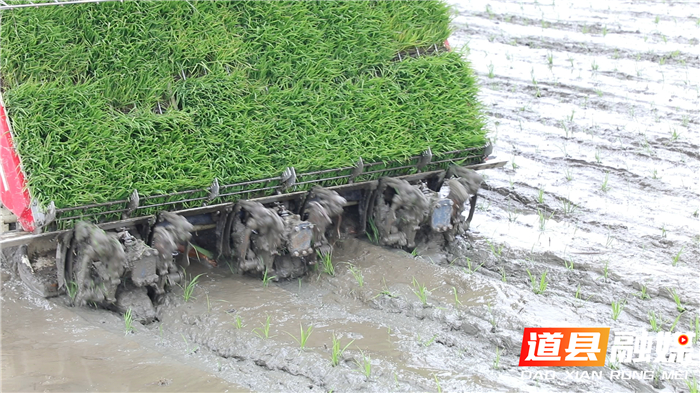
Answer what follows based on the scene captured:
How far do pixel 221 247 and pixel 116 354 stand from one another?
114cm

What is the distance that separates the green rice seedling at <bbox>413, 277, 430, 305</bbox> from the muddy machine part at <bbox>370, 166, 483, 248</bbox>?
1.74 ft

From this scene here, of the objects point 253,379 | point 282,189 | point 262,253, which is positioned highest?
point 282,189

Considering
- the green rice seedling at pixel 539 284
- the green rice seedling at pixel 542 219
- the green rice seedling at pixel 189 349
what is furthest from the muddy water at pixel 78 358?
the green rice seedling at pixel 542 219

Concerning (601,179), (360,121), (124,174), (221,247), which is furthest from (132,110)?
(601,179)

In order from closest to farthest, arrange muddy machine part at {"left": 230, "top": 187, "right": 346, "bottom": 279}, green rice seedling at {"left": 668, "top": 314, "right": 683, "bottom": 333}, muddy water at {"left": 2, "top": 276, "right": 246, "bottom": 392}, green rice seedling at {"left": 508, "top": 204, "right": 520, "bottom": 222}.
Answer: muddy water at {"left": 2, "top": 276, "right": 246, "bottom": 392}
green rice seedling at {"left": 668, "top": 314, "right": 683, "bottom": 333}
muddy machine part at {"left": 230, "top": 187, "right": 346, "bottom": 279}
green rice seedling at {"left": 508, "top": 204, "right": 520, "bottom": 222}

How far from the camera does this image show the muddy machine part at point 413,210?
533 cm

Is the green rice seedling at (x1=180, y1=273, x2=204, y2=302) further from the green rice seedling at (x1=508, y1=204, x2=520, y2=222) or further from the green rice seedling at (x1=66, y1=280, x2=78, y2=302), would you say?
the green rice seedling at (x1=508, y1=204, x2=520, y2=222)

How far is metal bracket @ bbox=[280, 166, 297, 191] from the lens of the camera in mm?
4996

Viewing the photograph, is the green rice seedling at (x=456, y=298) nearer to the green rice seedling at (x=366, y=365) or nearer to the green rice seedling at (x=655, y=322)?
the green rice seedling at (x=366, y=365)

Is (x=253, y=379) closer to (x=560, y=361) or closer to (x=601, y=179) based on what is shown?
(x=560, y=361)

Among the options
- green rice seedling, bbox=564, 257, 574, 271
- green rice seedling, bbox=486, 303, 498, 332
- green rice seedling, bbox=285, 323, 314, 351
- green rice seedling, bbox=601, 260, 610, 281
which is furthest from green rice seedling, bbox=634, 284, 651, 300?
green rice seedling, bbox=285, 323, 314, 351

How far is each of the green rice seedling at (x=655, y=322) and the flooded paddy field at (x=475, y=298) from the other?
0.09 feet

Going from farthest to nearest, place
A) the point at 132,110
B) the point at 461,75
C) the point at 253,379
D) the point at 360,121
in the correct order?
1. the point at 461,75
2. the point at 360,121
3. the point at 132,110
4. the point at 253,379

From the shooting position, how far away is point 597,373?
153 inches
